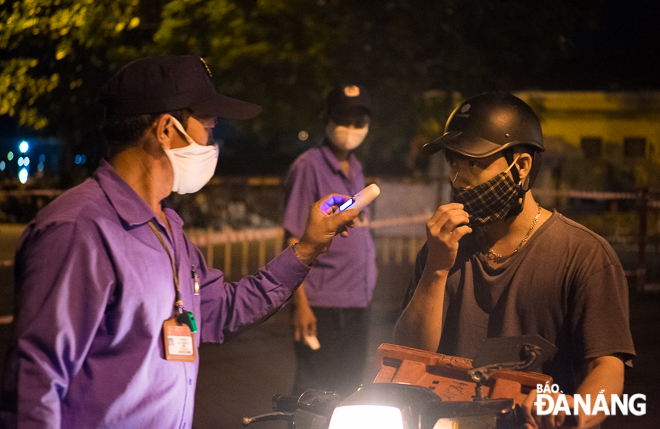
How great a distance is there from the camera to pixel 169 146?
2445mm

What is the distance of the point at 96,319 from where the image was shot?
205 cm

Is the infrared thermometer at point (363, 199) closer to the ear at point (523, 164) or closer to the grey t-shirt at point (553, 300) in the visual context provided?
the grey t-shirt at point (553, 300)

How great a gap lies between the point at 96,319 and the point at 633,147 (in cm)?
2820

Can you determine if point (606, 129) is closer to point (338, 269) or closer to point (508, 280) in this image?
point (338, 269)

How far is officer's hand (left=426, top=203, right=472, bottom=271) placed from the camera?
271 centimetres

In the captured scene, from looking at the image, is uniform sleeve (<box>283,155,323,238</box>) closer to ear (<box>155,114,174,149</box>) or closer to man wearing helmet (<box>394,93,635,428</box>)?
man wearing helmet (<box>394,93,635,428</box>)

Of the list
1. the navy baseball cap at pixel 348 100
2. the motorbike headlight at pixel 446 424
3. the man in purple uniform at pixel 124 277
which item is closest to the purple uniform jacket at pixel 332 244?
the navy baseball cap at pixel 348 100

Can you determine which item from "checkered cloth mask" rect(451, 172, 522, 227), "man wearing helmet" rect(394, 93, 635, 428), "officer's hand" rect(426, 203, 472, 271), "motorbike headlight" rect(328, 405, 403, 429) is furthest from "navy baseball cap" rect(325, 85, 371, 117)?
"motorbike headlight" rect(328, 405, 403, 429)

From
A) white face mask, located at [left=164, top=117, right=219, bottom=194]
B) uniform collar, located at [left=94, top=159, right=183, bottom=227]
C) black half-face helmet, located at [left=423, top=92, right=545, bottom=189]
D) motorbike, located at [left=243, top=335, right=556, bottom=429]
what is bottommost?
motorbike, located at [left=243, top=335, right=556, bottom=429]

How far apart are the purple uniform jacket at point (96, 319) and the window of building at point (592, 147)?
2719 centimetres

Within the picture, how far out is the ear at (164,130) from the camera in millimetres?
2400

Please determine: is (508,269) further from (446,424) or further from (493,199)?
(446,424)

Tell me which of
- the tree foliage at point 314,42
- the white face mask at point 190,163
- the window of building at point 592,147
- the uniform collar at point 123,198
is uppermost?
the tree foliage at point 314,42

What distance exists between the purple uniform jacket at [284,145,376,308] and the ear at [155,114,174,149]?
265cm
